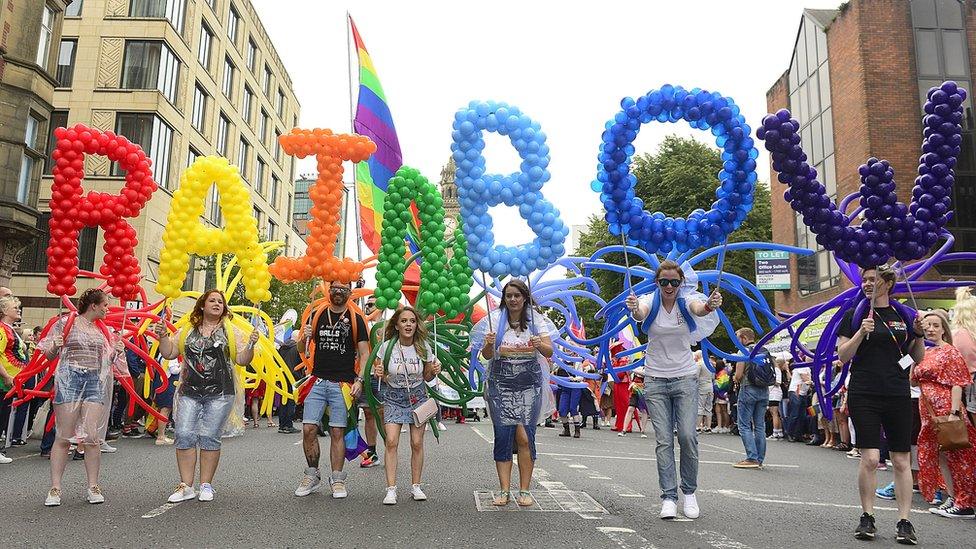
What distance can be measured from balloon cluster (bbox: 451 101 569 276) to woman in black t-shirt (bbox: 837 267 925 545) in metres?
2.45

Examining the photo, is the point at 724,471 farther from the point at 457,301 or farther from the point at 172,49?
the point at 172,49

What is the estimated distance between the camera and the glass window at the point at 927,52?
942 inches

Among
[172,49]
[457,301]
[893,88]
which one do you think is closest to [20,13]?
[172,49]

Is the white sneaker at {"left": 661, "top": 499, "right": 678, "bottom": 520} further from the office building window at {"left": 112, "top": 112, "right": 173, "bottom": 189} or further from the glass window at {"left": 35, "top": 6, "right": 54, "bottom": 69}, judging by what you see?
the office building window at {"left": 112, "top": 112, "right": 173, "bottom": 189}

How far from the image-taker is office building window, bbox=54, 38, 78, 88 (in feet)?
92.6

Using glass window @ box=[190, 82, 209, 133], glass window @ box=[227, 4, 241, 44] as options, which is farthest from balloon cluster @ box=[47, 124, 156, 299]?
glass window @ box=[227, 4, 241, 44]

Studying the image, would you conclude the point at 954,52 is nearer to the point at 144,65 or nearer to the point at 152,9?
the point at 144,65

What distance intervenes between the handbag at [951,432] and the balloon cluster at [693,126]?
93.7 inches

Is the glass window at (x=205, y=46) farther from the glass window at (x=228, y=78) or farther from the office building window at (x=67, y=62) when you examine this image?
the office building window at (x=67, y=62)

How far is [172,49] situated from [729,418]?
2555cm

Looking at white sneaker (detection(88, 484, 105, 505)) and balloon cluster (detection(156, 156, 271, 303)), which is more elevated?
balloon cluster (detection(156, 156, 271, 303))

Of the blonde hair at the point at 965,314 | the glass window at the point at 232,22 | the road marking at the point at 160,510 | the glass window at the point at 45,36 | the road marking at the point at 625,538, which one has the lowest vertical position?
the road marking at the point at 160,510

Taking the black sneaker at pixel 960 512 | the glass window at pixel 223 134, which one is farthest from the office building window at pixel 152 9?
the black sneaker at pixel 960 512

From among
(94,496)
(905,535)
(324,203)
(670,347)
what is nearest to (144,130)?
(324,203)
